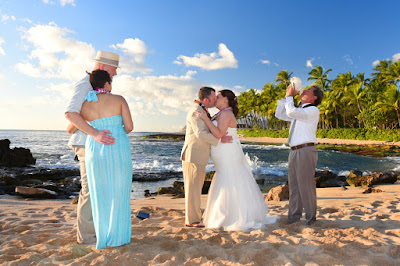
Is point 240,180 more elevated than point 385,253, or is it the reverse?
point 240,180

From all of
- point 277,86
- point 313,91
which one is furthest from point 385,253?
point 277,86

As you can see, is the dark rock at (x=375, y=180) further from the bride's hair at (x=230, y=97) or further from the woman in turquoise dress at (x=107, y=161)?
the woman in turquoise dress at (x=107, y=161)

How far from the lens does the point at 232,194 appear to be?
4.08m

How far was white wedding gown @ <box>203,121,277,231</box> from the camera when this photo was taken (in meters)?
3.99

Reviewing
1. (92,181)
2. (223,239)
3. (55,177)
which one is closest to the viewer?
(92,181)

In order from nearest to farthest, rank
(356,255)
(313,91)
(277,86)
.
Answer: (356,255) < (313,91) < (277,86)

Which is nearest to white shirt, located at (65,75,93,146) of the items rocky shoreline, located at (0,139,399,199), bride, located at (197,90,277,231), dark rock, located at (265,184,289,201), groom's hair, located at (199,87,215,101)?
groom's hair, located at (199,87,215,101)

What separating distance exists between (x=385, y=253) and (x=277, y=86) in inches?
2732

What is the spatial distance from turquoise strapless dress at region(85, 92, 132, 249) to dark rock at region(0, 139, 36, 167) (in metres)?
18.2

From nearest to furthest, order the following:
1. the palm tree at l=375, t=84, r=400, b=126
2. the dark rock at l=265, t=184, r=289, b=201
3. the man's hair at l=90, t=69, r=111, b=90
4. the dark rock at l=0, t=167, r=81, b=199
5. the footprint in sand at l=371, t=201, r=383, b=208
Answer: the man's hair at l=90, t=69, r=111, b=90
the footprint in sand at l=371, t=201, r=383, b=208
the dark rock at l=265, t=184, r=289, b=201
the dark rock at l=0, t=167, r=81, b=199
the palm tree at l=375, t=84, r=400, b=126

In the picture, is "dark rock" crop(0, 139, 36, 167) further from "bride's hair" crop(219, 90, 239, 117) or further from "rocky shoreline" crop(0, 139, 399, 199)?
"bride's hair" crop(219, 90, 239, 117)

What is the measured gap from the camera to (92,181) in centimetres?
304

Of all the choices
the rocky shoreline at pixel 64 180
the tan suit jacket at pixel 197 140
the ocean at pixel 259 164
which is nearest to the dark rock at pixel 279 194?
the rocky shoreline at pixel 64 180

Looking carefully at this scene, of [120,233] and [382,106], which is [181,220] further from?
[382,106]
